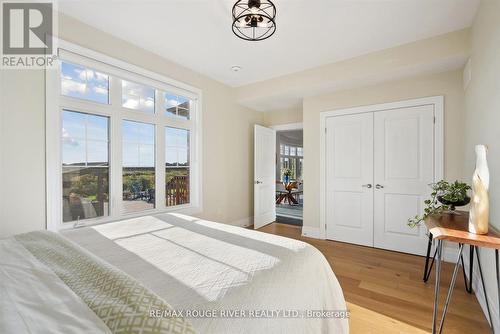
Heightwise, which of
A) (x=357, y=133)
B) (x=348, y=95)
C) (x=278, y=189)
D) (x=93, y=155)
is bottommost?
(x=278, y=189)

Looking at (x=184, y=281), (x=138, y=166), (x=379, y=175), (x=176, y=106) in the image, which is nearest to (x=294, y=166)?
(x=379, y=175)

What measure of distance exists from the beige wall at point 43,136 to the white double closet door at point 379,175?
5.62ft

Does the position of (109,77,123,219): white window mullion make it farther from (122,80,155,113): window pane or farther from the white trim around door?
the white trim around door

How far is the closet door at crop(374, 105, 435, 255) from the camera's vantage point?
2965 mm

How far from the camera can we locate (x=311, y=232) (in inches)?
149

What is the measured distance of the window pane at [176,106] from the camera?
125 inches

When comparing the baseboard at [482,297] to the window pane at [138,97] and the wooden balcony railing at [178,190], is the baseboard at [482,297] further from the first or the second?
the window pane at [138,97]

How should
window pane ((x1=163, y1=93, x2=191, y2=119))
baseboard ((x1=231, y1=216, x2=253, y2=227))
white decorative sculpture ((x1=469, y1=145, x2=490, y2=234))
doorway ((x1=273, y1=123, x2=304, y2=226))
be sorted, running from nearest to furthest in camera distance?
white decorative sculpture ((x1=469, y1=145, x2=490, y2=234))
window pane ((x1=163, y1=93, x2=191, y2=119))
baseboard ((x1=231, y1=216, x2=253, y2=227))
doorway ((x1=273, y1=123, x2=304, y2=226))

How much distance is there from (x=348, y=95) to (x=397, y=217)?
1930mm

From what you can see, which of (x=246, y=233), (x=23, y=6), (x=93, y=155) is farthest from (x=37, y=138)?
(x=246, y=233)

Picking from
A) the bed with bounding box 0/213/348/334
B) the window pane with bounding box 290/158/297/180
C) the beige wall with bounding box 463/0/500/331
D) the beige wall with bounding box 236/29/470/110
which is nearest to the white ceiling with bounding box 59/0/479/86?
the beige wall with bounding box 236/29/470/110

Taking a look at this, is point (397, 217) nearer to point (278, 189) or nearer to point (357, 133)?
point (357, 133)

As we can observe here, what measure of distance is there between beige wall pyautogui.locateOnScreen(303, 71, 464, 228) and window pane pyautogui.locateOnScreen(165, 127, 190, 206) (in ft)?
6.52

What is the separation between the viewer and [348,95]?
11.4 feet
